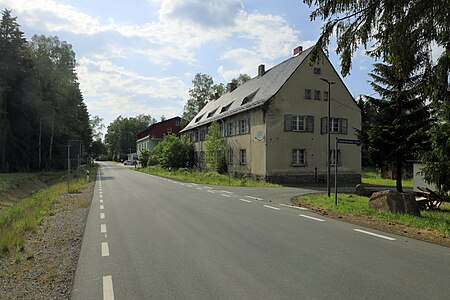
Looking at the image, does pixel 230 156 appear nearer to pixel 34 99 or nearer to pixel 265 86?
pixel 265 86

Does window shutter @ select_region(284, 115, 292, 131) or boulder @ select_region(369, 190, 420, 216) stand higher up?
window shutter @ select_region(284, 115, 292, 131)

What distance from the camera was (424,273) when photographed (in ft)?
16.6

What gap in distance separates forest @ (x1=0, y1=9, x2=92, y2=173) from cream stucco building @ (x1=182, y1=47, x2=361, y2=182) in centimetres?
1759

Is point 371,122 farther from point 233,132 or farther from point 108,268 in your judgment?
point 108,268

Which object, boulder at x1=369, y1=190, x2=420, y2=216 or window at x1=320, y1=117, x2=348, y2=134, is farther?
window at x1=320, y1=117, x2=348, y2=134

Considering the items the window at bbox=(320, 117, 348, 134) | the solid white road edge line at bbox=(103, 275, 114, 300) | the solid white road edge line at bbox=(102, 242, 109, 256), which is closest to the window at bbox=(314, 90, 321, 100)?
the window at bbox=(320, 117, 348, 134)

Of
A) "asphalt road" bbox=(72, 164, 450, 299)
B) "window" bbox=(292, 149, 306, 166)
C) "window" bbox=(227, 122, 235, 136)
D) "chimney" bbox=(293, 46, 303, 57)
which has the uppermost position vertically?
"chimney" bbox=(293, 46, 303, 57)

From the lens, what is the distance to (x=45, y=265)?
19.0 ft

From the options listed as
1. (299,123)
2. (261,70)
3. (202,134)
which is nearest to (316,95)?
(299,123)

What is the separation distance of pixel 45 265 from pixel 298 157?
81.8 ft

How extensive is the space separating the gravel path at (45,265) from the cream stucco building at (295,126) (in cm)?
2035

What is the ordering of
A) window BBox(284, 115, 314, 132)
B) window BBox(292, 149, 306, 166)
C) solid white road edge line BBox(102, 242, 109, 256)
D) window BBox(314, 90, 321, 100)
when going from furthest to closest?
window BBox(314, 90, 321, 100) → window BBox(292, 149, 306, 166) → window BBox(284, 115, 314, 132) → solid white road edge line BBox(102, 242, 109, 256)

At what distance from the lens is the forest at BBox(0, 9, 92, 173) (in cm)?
3666

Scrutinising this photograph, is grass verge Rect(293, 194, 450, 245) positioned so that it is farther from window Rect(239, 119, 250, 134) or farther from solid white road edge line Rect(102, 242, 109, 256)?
window Rect(239, 119, 250, 134)
